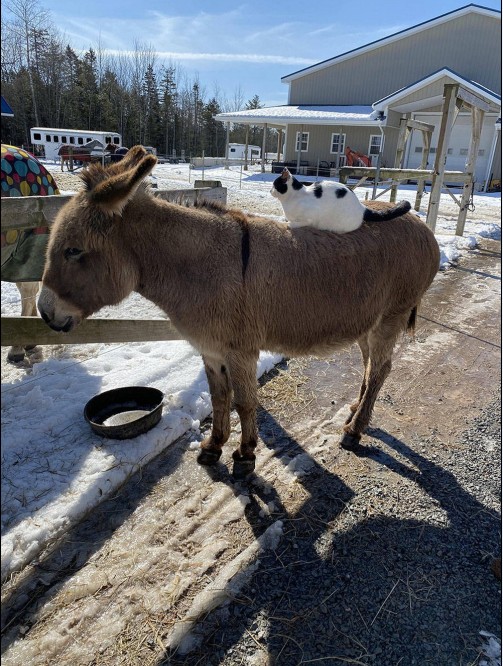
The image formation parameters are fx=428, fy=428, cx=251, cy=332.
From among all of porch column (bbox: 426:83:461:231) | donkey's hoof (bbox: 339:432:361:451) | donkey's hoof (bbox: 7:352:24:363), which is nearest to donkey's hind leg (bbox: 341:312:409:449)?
donkey's hoof (bbox: 339:432:361:451)

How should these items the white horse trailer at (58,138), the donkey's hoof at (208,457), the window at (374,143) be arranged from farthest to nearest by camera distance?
the white horse trailer at (58,138)
the window at (374,143)
the donkey's hoof at (208,457)

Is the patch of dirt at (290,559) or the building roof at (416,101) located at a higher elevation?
the building roof at (416,101)

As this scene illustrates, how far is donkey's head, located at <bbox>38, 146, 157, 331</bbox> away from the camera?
8.07 ft

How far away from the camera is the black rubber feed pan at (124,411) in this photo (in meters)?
3.42

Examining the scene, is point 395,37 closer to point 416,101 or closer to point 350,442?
point 416,101

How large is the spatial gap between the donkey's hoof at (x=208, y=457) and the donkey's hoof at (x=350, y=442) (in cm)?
111

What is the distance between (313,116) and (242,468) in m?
27.8

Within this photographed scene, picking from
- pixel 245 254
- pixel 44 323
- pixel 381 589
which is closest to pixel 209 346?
pixel 245 254

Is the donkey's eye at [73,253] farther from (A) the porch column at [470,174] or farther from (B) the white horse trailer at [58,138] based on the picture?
(B) the white horse trailer at [58,138]

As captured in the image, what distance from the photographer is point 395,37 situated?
26719 mm

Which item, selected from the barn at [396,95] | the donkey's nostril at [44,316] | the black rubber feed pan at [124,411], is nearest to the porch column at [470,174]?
the black rubber feed pan at [124,411]

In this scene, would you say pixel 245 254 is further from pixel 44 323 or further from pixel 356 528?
pixel 356 528

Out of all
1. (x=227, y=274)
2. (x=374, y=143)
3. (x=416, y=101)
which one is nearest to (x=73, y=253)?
(x=227, y=274)

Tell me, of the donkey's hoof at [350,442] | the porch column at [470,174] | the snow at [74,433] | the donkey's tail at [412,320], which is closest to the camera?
the snow at [74,433]
